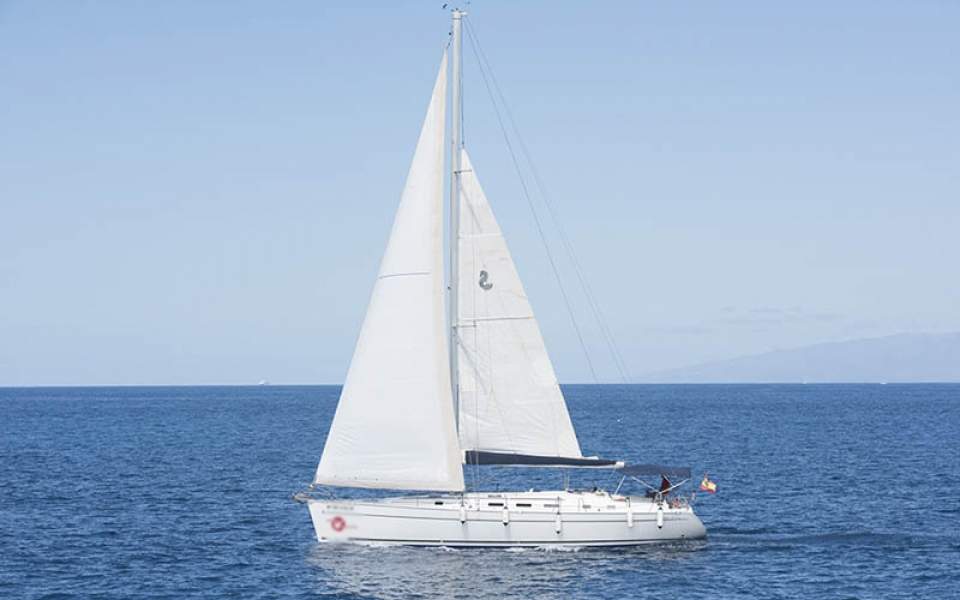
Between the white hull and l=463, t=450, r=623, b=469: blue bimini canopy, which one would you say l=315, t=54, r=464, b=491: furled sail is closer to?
l=463, t=450, r=623, b=469: blue bimini canopy

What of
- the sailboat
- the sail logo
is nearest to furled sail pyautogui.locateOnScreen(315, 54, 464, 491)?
the sailboat

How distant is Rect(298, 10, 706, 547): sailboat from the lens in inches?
1668

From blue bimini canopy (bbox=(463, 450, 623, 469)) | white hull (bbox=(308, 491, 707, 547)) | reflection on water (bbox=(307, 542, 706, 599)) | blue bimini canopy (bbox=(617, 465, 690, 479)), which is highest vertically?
blue bimini canopy (bbox=(463, 450, 623, 469))

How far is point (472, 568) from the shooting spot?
40.3 metres

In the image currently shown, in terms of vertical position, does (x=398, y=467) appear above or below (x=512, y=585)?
above

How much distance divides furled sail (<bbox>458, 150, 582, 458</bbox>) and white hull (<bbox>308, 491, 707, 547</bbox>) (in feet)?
7.23

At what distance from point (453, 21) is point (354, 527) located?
1891cm

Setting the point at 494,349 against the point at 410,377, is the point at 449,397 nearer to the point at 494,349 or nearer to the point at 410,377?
the point at 410,377

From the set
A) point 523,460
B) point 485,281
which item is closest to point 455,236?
point 485,281

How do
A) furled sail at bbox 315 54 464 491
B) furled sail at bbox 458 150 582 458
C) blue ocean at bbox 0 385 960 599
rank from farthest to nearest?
furled sail at bbox 458 150 582 458 → furled sail at bbox 315 54 464 491 → blue ocean at bbox 0 385 960 599

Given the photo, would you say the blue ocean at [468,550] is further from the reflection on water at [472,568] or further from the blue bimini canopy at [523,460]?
the blue bimini canopy at [523,460]

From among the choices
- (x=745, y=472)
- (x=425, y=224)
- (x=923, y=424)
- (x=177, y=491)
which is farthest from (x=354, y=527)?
(x=923, y=424)

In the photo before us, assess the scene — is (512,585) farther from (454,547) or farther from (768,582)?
(768,582)

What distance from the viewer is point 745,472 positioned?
73.2 meters
